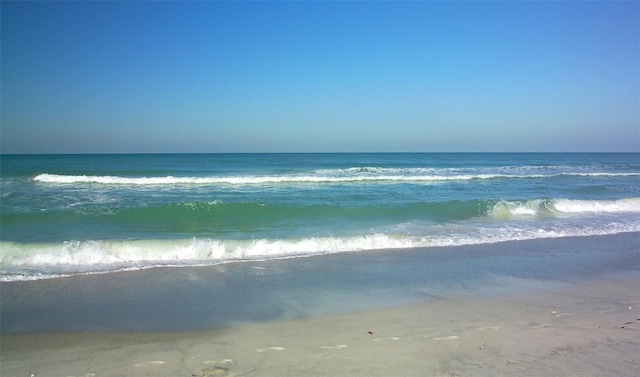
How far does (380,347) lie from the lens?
14.5 feet

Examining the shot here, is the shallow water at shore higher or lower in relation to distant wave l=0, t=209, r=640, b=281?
lower

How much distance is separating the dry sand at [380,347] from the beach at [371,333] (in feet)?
0.04

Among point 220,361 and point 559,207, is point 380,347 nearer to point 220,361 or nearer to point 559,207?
point 220,361

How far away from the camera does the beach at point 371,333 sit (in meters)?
4.04

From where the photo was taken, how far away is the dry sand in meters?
3.98

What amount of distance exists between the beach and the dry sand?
0.01m

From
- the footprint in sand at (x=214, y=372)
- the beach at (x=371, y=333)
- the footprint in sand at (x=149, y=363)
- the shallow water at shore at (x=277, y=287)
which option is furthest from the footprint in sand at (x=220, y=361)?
the shallow water at shore at (x=277, y=287)

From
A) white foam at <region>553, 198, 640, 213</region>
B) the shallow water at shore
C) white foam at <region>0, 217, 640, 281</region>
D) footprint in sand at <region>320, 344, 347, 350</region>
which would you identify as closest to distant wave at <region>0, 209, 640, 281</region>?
white foam at <region>0, 217, 640, 281</region>

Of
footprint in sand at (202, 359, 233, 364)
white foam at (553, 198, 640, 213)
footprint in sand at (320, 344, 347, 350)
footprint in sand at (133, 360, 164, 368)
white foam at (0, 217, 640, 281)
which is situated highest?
white foam at (553, 198, 640, 213)

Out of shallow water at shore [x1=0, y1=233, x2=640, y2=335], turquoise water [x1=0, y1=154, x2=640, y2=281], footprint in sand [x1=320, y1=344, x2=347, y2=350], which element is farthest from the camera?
turquoise water [x1=0, y1=154, x2=640, y2=281]

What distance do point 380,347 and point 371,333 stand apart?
37 centimetres

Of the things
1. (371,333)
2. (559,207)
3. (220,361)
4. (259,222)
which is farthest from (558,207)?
(220,361)

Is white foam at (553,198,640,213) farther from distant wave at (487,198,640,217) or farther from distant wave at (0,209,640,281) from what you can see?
distant wave at (0,209,640,281)

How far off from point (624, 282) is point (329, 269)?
519cm
